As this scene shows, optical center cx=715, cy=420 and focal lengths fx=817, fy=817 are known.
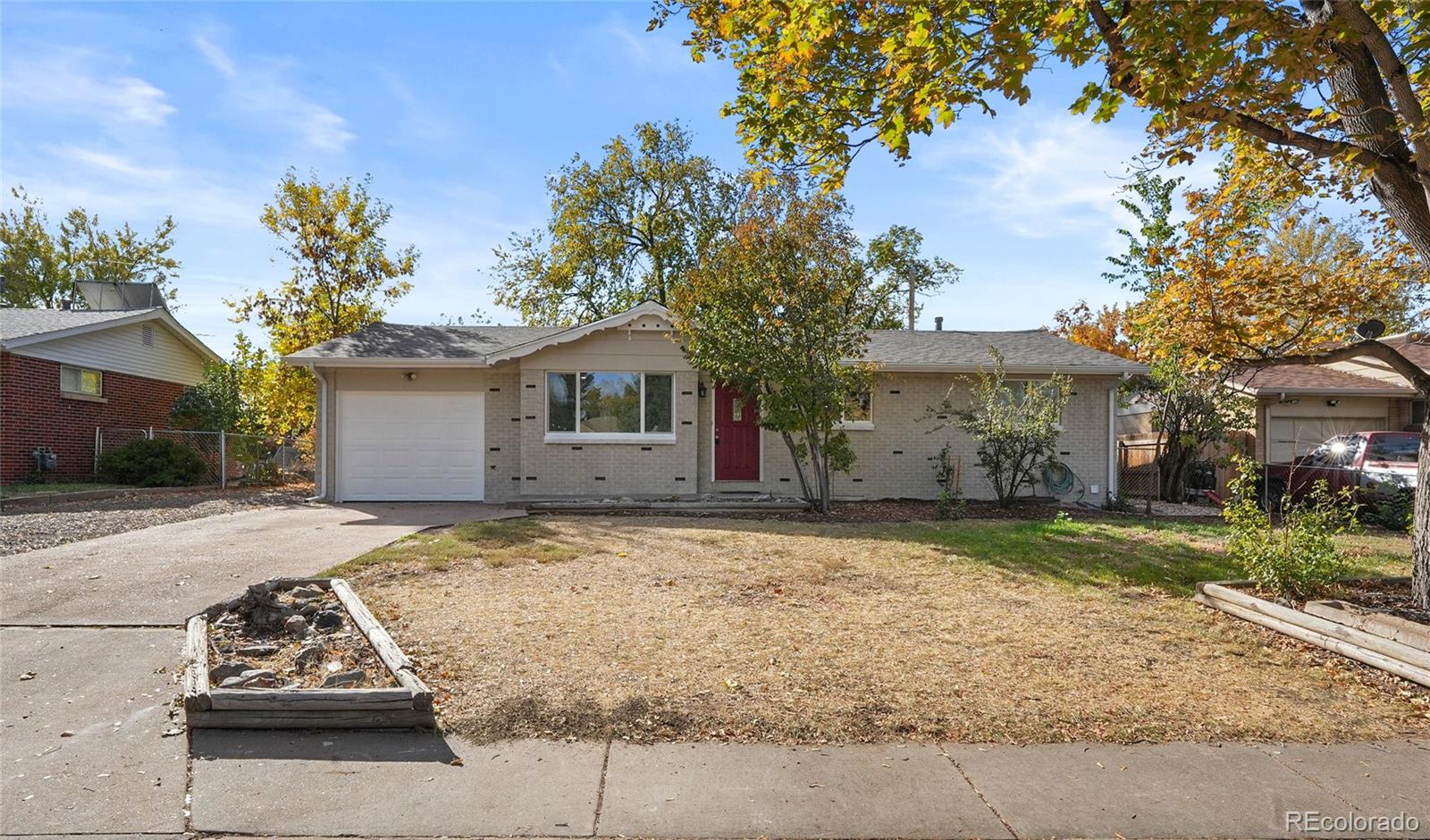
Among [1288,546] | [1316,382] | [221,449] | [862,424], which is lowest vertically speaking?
[1288,546]

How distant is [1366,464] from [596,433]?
12416 mm

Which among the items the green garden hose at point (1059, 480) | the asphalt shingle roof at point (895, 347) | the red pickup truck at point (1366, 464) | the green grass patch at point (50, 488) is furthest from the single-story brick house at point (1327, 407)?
the green grass patch at point (50, 488)

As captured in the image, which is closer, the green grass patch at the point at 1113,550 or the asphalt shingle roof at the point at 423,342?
the green grass patch at the point at 1113,550

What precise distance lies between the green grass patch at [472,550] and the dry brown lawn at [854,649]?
5 centimetres

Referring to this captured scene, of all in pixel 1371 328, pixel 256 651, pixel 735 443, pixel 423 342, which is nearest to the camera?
pixel 256 651

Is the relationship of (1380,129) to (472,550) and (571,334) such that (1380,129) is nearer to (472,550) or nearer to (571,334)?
(472,550)

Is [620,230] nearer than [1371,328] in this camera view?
No

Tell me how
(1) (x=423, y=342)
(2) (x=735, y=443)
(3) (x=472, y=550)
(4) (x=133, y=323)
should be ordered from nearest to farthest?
(3) (x=472, y=550), (2) (x=735, y=443), (1) (x=423, y=342), (4) (x=133, y=323)

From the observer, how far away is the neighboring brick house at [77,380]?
16.5m

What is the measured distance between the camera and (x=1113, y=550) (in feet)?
31.1

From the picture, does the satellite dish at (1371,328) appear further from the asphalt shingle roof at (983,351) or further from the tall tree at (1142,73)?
the asphalt shingle roof at (983,351)

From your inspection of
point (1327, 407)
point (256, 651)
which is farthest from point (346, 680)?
point (1327, 407)

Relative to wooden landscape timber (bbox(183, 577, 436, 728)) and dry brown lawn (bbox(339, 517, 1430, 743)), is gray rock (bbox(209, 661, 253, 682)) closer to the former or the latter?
wooden landscape timber (bbox(183, 577, 436, 728))

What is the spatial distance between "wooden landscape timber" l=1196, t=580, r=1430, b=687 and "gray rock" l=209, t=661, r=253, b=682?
6.80m
